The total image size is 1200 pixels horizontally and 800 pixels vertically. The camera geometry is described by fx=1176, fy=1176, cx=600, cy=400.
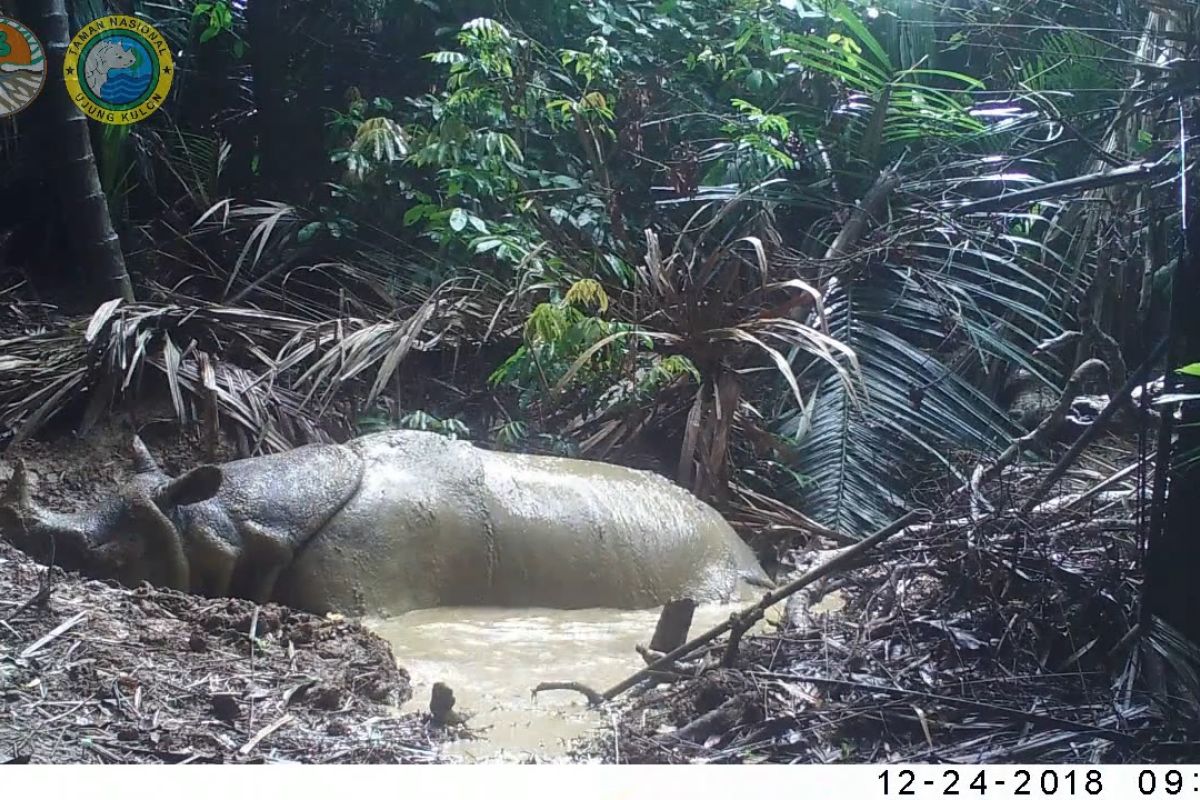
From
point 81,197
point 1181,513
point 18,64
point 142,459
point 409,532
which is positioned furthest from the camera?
point 409,532

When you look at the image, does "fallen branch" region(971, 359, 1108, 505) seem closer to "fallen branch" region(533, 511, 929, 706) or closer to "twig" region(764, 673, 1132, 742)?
"fallen branch" region(533, 511, 929, 706)

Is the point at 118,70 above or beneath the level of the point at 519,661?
above

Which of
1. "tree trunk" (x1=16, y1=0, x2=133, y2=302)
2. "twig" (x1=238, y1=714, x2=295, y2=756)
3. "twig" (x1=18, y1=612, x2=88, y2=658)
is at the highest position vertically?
"tree trunk" (x1=16, y1=0, x2=133, y2=302)

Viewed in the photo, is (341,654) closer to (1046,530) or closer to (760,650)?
(760,650)

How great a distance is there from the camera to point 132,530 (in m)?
2.25

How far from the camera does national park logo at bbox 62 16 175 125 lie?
202 centimetres

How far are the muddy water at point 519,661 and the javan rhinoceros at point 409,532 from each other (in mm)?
99

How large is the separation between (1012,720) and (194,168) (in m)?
1.65

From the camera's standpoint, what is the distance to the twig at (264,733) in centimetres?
172

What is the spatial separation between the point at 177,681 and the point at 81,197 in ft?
2.93

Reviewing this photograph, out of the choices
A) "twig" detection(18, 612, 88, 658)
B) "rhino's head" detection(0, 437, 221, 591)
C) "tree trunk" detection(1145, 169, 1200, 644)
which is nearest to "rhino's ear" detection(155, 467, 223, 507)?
"rhino's head" detection(0, 437, 221, 591)

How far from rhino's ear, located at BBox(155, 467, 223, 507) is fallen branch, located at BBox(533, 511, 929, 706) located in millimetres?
813

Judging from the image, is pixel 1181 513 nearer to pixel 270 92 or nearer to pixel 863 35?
pixel 863 35
